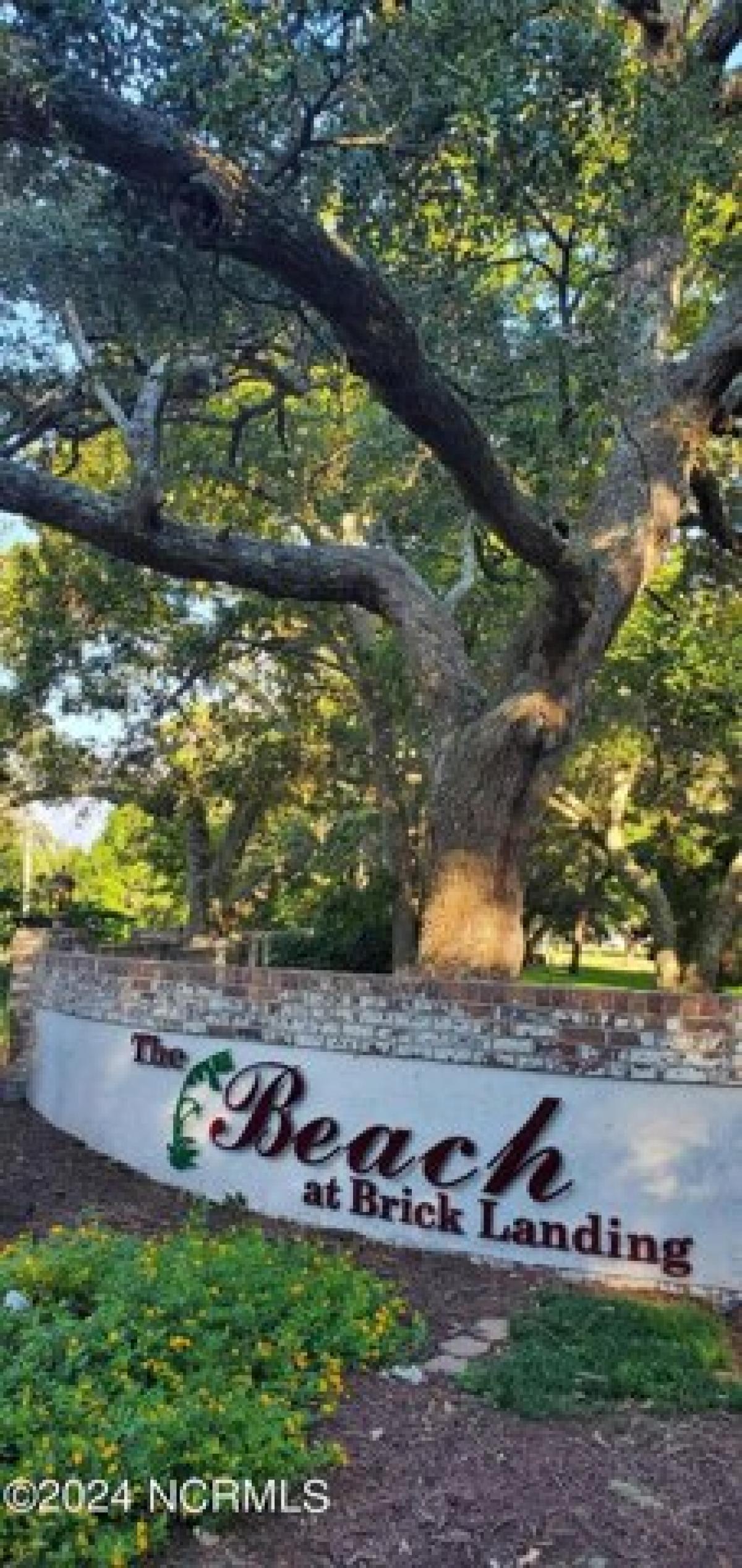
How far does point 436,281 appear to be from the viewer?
267 inches

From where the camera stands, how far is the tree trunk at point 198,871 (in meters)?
19.3

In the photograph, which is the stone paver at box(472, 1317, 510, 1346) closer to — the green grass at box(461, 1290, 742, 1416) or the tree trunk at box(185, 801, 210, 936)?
the green grass at box(461, 1290, 742, 1416)

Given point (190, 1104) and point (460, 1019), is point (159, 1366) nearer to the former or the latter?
point (460, 1019)

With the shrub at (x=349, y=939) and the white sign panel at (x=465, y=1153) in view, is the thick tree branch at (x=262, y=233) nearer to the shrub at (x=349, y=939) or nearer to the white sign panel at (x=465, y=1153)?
the white sign panel at (x=465, y=1153)

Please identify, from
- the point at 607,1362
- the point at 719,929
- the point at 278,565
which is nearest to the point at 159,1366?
the point at 607,1362

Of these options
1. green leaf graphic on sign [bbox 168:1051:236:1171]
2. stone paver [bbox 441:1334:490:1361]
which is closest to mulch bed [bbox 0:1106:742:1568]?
stone paver [bbox 441:1334:490:1361]

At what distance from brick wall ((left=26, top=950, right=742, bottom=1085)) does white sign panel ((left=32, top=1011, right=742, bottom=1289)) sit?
8 cm

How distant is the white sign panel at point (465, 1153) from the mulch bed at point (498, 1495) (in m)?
1.65

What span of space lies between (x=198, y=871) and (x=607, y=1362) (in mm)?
15217

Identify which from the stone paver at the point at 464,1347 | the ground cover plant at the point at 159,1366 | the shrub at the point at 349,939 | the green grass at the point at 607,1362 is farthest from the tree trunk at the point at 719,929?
the stone paver at the point at 464,1347

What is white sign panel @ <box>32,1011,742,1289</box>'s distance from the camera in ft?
20.0

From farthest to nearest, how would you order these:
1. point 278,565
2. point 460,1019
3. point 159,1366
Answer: point 278,565 → point 460,1019 → point 159,1366

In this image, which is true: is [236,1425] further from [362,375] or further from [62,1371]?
[362,375]

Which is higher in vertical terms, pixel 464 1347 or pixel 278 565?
pixel 278 565
